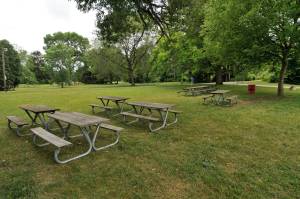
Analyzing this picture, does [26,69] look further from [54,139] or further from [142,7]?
[54,139]

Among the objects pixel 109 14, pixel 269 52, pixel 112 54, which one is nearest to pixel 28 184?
pixel 109 14

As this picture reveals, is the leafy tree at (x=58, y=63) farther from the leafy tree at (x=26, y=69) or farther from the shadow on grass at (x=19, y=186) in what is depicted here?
the shadow on grass at (x=19, y=186)

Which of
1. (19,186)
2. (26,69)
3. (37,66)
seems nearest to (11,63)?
(26,69)

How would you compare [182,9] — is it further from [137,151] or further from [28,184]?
[28,184]

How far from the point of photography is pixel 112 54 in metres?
35.0

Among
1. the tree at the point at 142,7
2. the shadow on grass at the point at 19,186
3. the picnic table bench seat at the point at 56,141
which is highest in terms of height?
the tree at the point at 142,7

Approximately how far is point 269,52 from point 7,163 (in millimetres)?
13343

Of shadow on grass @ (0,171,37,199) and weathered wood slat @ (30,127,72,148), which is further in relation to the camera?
weathered wood slat @ (30,127,72,148)

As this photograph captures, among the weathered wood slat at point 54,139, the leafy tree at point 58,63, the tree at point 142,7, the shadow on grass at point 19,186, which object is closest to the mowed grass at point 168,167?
the shadow on grass at point 19,186

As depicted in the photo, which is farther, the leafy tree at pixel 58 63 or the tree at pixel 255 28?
the leafy tree at pixel 58 63

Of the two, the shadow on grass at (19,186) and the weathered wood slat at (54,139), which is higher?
the weathered wood slat at (54,139)

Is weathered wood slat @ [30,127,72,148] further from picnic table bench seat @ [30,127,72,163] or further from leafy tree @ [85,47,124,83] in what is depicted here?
leafy tree @ [85,47,124,83]

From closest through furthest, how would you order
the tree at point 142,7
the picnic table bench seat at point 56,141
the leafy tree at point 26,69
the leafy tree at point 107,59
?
1. the picnic table bench seat at point 56,141
2. the tree at point 142,7
3. the leafy tree at point 107,59
4. the leafy tree at point 26,69

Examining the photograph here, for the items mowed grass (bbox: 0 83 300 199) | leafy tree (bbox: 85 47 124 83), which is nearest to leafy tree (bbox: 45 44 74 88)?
leafy tree (bbox: 85 47 124 83)
